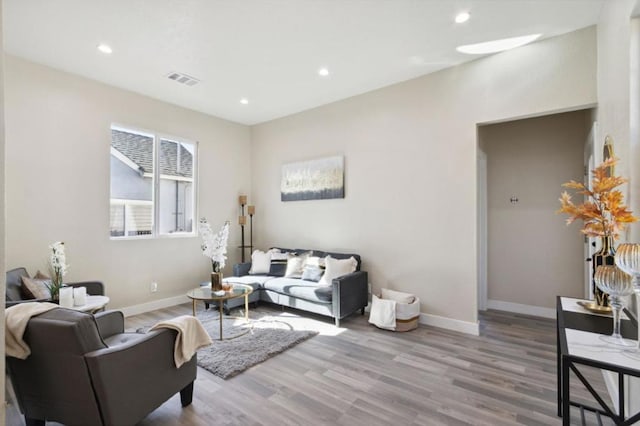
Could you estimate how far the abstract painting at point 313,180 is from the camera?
4.68 metres

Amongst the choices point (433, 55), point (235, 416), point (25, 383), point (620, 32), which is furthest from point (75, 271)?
point (620, 32)

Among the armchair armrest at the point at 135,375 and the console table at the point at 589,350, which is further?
the armchair armrest at the point at 135,375

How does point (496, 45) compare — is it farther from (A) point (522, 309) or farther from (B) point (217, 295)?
(B) point (217, 295)

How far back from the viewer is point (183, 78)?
12.8 ft

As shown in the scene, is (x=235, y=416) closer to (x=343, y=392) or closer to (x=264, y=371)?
(x=264, y=371)

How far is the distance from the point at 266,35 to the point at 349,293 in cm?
304

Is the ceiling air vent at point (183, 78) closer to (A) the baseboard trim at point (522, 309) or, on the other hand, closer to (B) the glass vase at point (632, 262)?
(B) the glass vase at point (632, 262)

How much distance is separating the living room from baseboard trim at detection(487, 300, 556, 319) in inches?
4.6

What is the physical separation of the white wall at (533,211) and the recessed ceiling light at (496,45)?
114cm

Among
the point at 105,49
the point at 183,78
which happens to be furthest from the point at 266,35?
the point at 105,49

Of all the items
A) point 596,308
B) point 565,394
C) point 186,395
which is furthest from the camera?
point 186,395

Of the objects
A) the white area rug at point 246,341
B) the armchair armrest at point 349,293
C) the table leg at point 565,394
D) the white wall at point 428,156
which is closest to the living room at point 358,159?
the white wall at point 428,156

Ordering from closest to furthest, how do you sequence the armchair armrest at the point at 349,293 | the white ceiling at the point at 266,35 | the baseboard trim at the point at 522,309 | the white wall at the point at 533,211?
the white ceiling at the point at 266,35 < the armchair armrest at the point at 349,293 < the white wall at the point at 533,211 < the baseboard trim at the point at 522,309

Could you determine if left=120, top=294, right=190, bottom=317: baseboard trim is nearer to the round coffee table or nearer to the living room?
the living room
